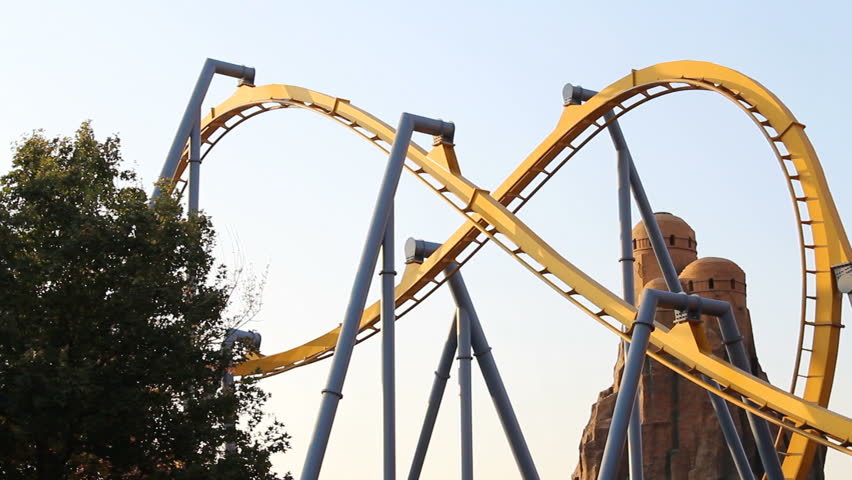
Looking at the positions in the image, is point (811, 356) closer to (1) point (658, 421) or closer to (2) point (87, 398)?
(2) point (87, 398)

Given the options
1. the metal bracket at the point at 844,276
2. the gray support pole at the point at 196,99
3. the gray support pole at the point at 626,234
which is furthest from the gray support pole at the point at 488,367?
the metal bracket at the point at 844,276

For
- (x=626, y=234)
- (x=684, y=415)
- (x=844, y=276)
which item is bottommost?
(x=844, y=276)

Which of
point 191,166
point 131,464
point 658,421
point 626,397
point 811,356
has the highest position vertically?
point 658,421

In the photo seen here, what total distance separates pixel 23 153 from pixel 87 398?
3553 mm

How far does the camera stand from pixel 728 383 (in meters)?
14.1

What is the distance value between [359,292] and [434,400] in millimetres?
4300

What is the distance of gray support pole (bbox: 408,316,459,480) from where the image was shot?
59.7 ft

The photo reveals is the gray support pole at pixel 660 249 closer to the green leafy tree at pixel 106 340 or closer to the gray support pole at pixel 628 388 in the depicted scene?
the gray support pole at pixel 628 388

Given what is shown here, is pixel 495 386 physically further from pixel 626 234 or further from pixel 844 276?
pixel 844 276

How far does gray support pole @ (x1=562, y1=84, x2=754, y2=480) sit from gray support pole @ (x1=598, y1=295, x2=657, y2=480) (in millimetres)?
3266

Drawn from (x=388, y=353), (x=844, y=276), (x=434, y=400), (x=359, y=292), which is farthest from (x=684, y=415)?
(x=359, y=292)

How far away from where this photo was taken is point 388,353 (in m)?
15.5

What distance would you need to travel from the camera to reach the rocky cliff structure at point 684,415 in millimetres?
46156

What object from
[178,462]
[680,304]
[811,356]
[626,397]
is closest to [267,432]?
[178,462]
